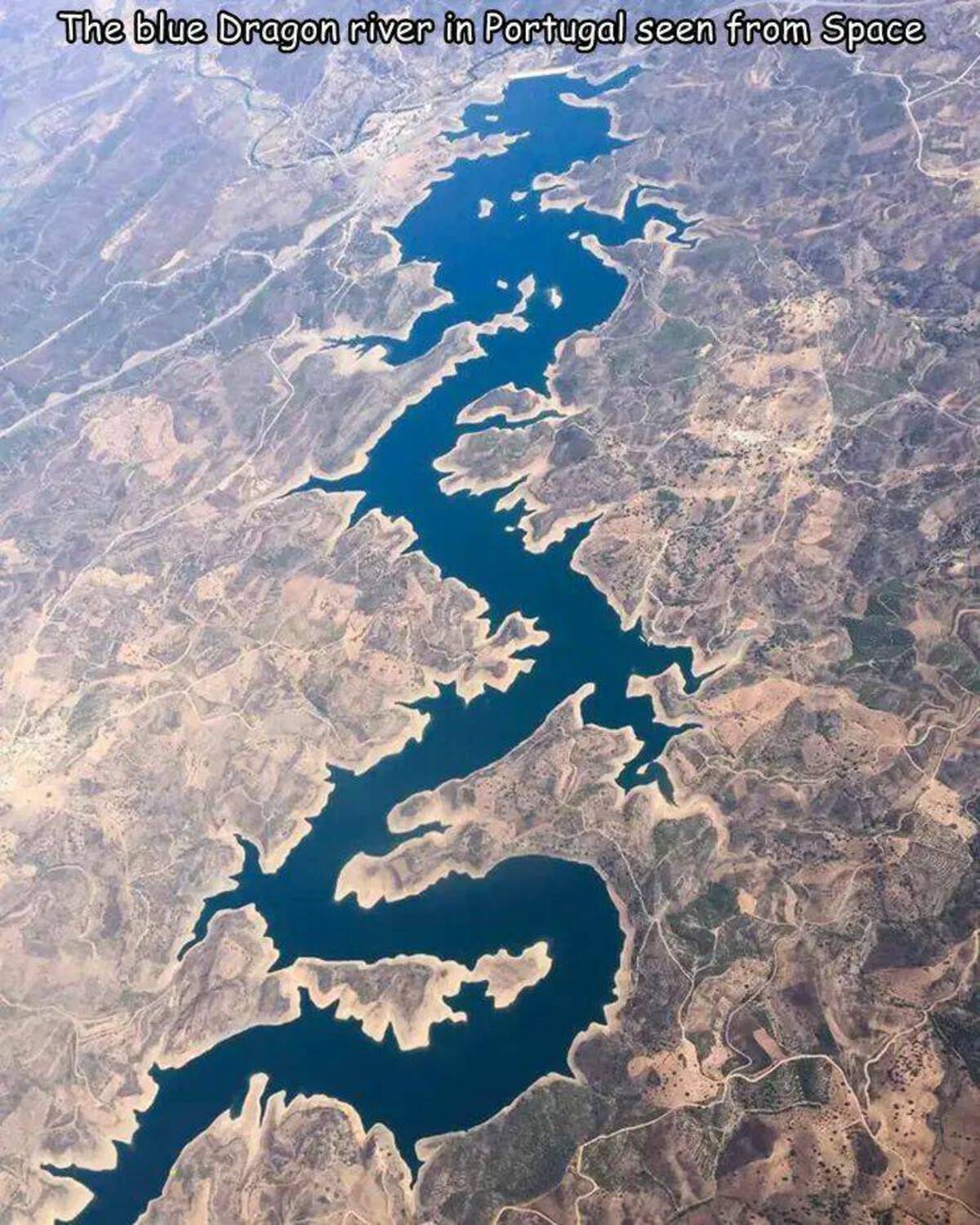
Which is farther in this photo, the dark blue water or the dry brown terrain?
the dark blue water

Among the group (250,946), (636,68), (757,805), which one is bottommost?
(250,946)

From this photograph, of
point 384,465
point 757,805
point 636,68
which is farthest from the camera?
point 636,68

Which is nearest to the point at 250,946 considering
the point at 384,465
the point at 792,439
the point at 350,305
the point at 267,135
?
the point at 384,465

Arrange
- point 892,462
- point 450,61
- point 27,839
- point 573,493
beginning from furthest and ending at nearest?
point 450,61
point 573,493
point 892,462
point 27,839

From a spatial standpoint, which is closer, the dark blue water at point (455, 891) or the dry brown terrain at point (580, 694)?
the dry brown terrain at point (580, 694)

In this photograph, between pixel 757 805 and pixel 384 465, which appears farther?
pixel 384 465

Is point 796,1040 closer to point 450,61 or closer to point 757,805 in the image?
point 757,805

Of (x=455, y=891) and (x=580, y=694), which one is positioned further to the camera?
(x=580, y=694)

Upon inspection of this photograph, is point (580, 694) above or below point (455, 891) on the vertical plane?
above
